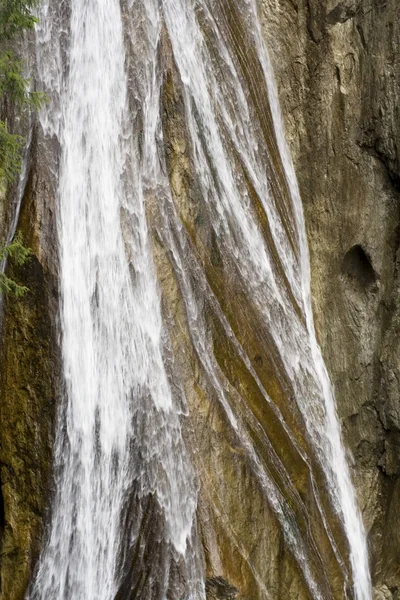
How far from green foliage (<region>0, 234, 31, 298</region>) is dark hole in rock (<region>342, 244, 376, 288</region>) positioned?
567cm

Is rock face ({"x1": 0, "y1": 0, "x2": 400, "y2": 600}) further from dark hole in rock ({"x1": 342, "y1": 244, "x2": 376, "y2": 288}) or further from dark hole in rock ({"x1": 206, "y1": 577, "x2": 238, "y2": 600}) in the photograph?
dark hole in rock ({"x1": 206, "y1": 577, "x2": 238, "y2": 600})

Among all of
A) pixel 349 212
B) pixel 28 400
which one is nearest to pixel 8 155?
pixel 28 400

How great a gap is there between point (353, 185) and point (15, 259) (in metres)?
5.93

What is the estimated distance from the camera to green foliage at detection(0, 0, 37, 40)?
8.39m

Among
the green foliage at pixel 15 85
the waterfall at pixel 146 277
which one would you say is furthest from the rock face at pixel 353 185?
the green foliage at pixel 15 85

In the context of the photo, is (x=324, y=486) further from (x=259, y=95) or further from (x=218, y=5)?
(x=218, y=5)

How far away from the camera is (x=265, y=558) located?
8.98 metres

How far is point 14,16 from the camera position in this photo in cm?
838

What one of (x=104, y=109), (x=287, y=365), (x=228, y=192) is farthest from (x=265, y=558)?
(x=104, y=109)

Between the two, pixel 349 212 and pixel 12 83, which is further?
pixel 349 212

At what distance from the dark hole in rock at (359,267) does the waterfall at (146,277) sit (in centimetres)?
121

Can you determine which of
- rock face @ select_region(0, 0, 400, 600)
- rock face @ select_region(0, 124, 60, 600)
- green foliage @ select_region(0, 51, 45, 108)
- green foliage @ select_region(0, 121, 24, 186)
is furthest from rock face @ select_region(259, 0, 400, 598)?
green foliage @ select_region(0, 121, 24, 186)

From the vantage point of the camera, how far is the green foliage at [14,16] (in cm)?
839

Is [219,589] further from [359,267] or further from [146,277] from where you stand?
[359,267]
